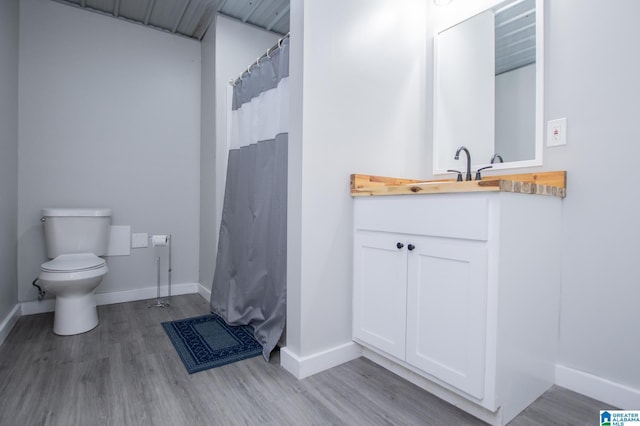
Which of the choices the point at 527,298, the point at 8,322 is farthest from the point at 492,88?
the point at 8,322

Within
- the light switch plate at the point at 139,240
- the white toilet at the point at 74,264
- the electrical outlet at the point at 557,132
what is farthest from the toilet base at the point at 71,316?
the electrical outlet at the point at 557,132

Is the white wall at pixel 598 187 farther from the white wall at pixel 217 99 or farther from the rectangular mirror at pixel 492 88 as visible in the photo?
the white wall at pixel 217 99

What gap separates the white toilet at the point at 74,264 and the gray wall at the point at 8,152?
0.20 m

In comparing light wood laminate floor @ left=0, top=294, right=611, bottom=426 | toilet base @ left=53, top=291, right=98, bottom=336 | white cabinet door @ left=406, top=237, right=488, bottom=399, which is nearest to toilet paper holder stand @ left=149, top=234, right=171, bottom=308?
toilet base @ left=53, top=291, right=98, bottom=336

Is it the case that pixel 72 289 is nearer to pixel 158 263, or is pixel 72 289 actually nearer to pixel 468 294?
pixel 158 263

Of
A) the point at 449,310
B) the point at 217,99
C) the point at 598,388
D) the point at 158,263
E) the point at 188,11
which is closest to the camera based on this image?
the point at 449,310

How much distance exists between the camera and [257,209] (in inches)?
81.6

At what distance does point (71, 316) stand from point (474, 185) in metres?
2.43

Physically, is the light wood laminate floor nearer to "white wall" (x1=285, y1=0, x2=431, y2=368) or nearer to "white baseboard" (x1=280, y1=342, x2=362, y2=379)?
"white baseboard" (x1=280, y1=342, x2=362, y2=379)

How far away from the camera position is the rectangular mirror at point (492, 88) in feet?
5.26

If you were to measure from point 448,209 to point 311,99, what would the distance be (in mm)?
830

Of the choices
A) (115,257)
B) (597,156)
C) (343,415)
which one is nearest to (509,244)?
(597,156)

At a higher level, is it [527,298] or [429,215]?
[429,215]

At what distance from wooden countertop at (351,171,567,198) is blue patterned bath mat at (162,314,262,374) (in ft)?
3.60
